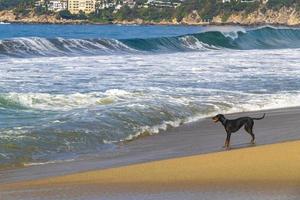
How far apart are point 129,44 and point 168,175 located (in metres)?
37.8

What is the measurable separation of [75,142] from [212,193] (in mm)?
4013

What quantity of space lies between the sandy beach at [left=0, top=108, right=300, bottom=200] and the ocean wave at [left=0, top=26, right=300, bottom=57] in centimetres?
2540

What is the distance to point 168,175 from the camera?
7.83 metres

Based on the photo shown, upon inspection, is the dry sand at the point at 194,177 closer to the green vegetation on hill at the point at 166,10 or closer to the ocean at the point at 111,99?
the ocean at the point at 111,99

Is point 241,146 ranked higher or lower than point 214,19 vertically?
higher

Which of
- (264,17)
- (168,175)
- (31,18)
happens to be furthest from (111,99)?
(31,18)

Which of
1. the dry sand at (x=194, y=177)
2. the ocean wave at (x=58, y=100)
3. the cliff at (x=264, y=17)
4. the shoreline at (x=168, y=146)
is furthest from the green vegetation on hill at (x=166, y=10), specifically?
the dry sand at (x=194, y=177)

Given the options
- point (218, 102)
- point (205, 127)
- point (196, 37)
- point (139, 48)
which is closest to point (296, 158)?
point (205, 127)

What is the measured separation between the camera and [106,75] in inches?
847

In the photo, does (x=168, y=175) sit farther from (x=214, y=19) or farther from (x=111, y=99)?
(x=214, y=19)

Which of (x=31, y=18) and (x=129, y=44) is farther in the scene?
(x=31, y=18)

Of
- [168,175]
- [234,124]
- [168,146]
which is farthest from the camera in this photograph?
[234,124]

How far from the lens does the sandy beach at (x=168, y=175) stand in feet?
22.9

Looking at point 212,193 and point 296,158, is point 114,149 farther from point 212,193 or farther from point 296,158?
point 212,193
